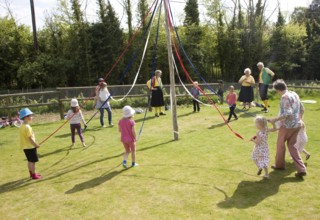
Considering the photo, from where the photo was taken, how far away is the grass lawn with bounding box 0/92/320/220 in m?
3.94

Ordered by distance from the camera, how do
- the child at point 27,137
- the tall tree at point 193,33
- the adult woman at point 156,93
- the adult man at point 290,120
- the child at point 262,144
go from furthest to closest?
the tall tree at point 193,33
the adult woman at point 156,93
the child at point 27,137
the child at point 262,144
the adult man at point 290,120

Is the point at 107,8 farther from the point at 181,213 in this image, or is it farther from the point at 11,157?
the point at 181,213

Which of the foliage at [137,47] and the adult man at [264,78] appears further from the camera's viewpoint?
the foliage at [137,47]

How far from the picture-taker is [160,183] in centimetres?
492

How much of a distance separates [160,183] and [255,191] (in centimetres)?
149

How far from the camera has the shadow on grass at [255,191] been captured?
403cm

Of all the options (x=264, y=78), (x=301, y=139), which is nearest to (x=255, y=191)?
(x=301, y=139)

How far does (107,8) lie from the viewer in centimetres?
2367

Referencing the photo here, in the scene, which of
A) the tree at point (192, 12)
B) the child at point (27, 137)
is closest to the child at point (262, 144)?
the child at point (27, 137)

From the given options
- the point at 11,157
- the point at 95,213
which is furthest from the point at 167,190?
the point at 11,157

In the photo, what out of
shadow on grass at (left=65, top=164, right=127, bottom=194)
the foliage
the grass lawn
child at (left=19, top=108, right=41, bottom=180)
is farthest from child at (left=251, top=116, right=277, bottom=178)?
the foliage

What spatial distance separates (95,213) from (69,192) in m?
0.98

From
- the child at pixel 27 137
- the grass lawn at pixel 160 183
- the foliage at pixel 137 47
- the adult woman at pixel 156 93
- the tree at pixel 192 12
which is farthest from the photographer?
the tree at pixel 192 12

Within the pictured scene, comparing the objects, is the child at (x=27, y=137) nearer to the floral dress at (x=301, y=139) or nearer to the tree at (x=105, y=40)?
the floral dress at (x=301, y=139)
